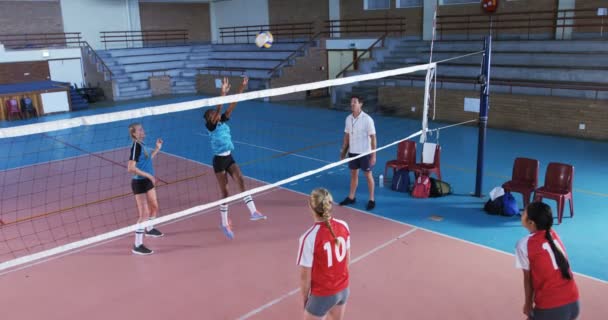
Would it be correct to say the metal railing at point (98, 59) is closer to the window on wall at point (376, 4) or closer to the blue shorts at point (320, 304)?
the window on wall at point (376, 4)

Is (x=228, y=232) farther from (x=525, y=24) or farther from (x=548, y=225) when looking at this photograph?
(x=525, y=24)

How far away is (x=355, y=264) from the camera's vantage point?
633 centimetres

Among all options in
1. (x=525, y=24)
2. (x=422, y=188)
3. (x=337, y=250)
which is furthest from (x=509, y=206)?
(x=525, y=24)

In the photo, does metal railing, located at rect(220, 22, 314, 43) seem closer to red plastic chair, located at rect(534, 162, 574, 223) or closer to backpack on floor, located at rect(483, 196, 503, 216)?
backpack on floor, located at rect(483, 196, 503, 216)

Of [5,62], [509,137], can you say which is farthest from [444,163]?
[5,62]

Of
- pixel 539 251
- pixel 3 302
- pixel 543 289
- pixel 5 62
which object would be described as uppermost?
pixel 5 62

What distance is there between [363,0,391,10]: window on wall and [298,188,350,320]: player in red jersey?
Answer: 72.2 ft

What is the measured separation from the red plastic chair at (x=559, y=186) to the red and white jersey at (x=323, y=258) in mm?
5091

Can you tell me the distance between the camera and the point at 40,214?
8781 millimetres

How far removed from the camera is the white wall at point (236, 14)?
30.8 metres

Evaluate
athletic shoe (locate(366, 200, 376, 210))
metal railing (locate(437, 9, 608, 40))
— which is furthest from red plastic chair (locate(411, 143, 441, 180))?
metal railing (locate(437, 9, 608, 40))

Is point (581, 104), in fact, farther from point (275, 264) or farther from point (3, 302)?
point (3, 302)

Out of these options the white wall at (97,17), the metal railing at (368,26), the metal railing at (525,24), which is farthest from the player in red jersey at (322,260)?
the white wall at (97,17)

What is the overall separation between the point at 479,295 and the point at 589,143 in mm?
9220
